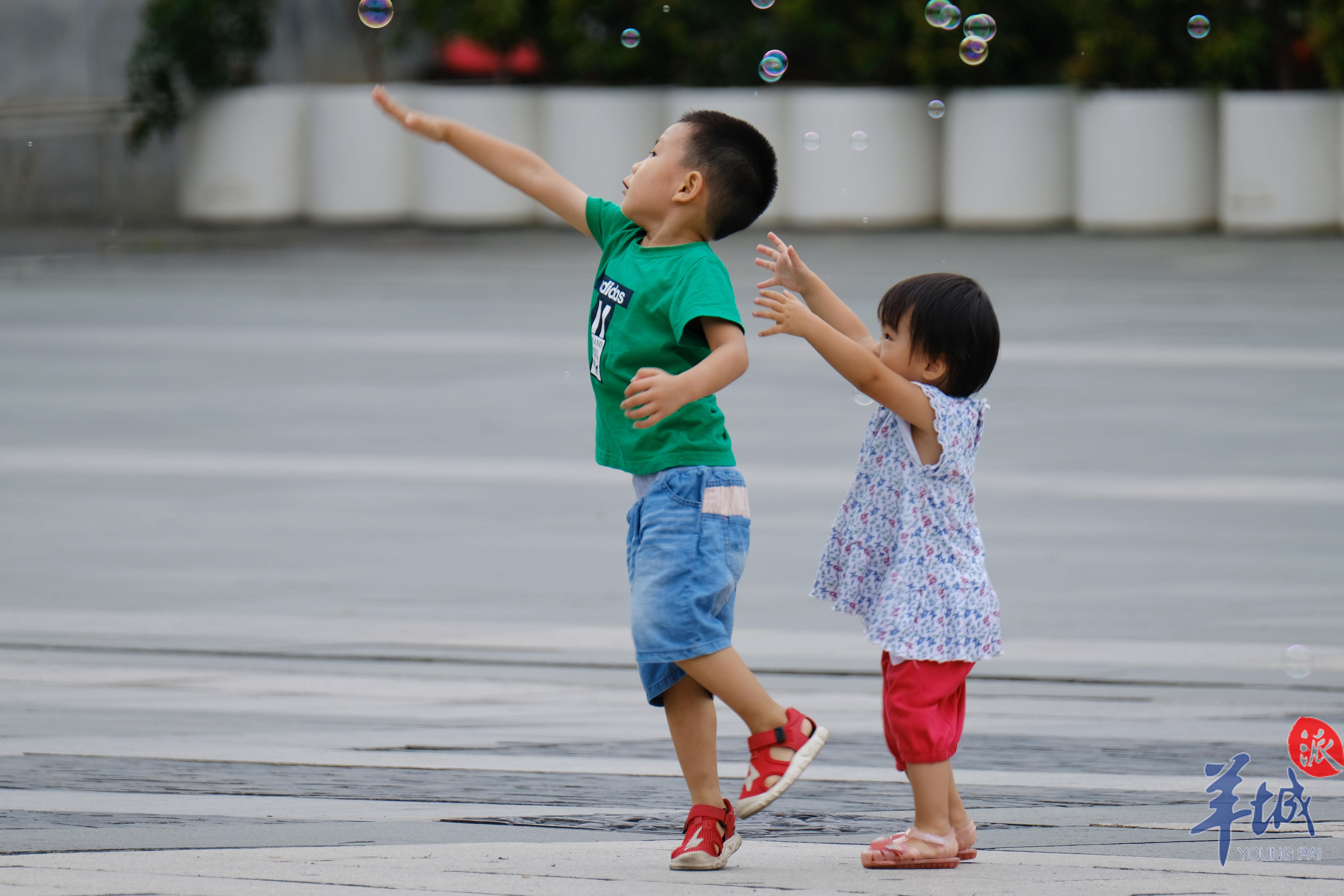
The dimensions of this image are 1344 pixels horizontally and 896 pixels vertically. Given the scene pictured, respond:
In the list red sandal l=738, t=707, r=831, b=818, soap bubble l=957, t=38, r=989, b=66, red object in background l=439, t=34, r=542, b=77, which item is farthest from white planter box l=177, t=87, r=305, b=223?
red sandal l=738, t=707, r=831, b=818

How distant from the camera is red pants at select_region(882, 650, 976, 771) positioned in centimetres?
314

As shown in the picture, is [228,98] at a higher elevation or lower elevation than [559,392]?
higher

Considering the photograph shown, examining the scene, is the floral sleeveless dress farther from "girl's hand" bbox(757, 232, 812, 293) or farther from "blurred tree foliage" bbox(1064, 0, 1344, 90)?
"blurred tree foliage" bbox(1064, 0, 1344, 90)

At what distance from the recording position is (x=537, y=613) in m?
5.52

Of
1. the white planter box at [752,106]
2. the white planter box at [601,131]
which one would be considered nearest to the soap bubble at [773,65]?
the white planter box at [752,106]

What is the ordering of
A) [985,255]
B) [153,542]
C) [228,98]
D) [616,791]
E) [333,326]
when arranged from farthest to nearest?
1. [228,98]
2. [985,255]
3. [333,326]
4. [153,542]
5. [616,791]

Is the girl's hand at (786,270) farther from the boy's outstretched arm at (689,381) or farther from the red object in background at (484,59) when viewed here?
the red object in background at (484,59)

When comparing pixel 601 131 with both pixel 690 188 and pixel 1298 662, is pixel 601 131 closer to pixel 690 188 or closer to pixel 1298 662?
pixel 1298 662

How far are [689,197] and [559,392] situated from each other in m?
6.52

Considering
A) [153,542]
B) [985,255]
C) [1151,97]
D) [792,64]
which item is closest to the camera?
[153,542]

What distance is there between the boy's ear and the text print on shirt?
0.63 ft

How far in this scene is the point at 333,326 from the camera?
476 inches

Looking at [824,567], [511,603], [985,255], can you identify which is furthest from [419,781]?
[985,255]

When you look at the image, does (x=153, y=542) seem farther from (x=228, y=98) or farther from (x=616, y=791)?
(x=228, y=98)
